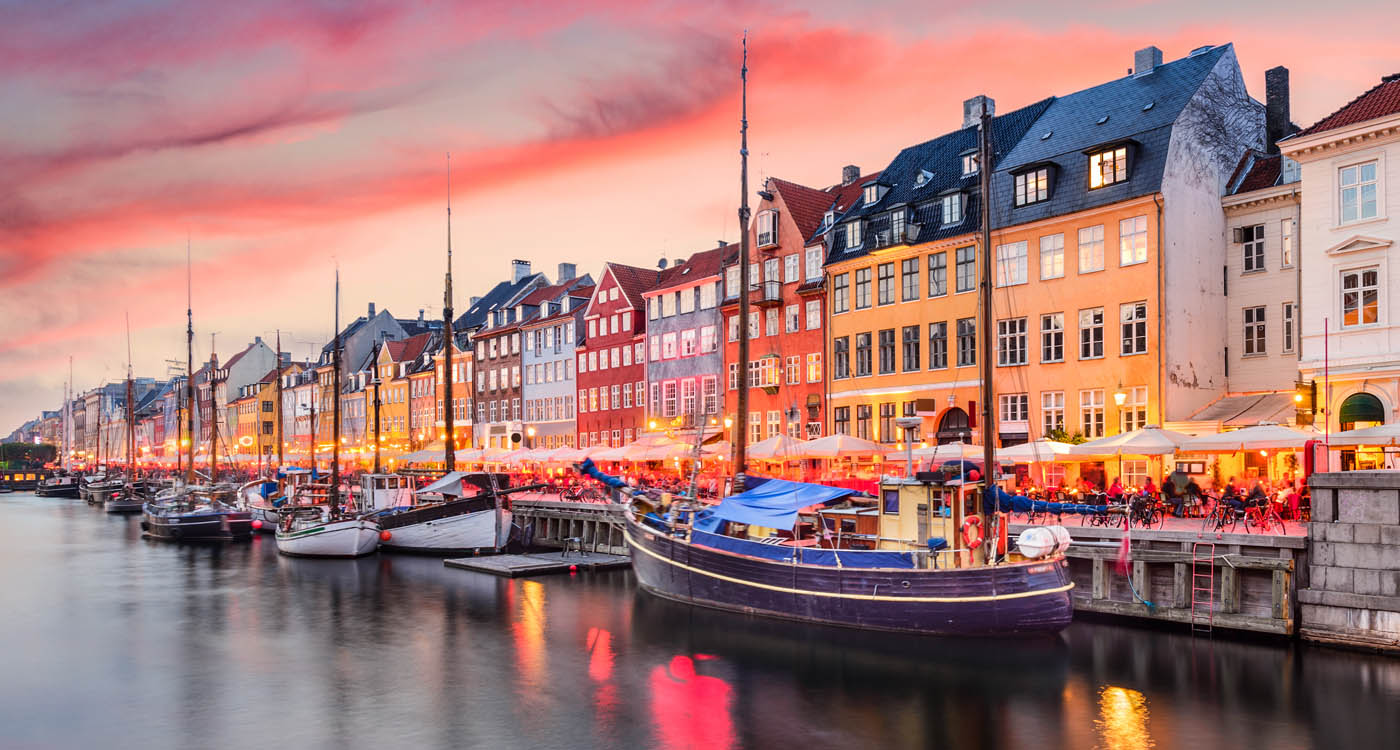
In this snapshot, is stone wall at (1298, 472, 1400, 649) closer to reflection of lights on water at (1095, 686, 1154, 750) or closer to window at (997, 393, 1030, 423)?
reflection of lights on water at (1095, 686, 1154, 750)

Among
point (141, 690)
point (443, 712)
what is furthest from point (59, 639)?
point (443, 712)

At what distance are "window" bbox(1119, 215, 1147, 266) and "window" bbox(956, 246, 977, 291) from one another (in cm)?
607

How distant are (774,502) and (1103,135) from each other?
865 inches

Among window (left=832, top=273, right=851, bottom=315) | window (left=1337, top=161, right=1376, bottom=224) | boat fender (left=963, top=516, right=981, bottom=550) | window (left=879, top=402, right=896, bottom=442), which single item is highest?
window (left=1337, top=161, right=1376, bottom=224)

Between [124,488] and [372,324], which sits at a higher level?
[372,324]

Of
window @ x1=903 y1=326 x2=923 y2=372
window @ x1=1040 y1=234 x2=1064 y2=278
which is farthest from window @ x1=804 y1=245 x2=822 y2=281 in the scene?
window @ x1=1040 y1=234 x2=1064 y2=278

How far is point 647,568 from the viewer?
31.9 meters

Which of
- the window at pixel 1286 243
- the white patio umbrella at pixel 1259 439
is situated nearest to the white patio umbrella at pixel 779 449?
the white patio umbrella at pixel 1259 439

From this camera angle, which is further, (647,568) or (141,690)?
(647,568)

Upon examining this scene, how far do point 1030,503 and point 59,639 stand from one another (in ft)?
85.4

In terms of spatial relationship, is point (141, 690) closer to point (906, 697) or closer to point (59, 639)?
point (59, 639)

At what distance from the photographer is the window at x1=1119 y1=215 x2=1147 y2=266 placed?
3647cm

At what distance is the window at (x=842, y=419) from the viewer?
48062 millimetres

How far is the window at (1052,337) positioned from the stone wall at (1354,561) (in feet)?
56.0
